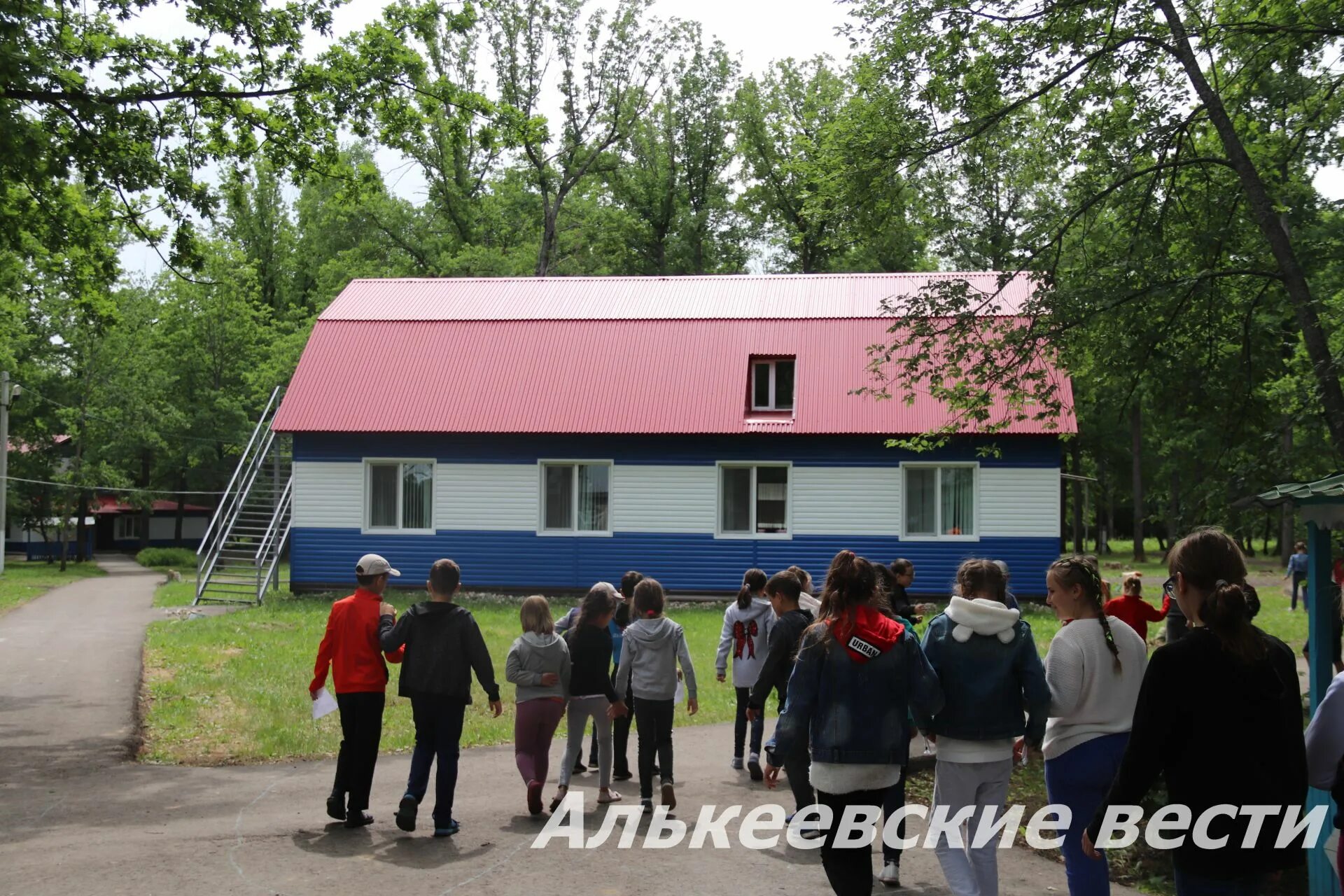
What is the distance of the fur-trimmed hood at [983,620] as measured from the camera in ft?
19.0

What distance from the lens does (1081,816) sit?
5652 millimetres

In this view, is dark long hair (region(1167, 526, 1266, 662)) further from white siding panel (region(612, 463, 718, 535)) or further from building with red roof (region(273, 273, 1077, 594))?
white siding panel (region(612, 463, 718, 535))

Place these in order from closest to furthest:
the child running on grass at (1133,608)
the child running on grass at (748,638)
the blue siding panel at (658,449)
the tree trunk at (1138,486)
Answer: the child running on grass at (748,638)
the child running on grass at (1133,608)
the blue siding panel at (658,449)
the tree trunk at (1138,486)

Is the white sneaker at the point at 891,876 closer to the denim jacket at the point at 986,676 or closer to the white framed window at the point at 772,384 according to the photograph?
the denim jacket at the point at 986,676

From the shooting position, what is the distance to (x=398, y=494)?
2656cm

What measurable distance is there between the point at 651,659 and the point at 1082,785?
142 inches

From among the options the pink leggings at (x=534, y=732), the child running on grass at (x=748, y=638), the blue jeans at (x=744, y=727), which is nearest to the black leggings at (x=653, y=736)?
the pink leggings at (x=534, y=732)

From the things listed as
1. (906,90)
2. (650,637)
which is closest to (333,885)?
(650,637)

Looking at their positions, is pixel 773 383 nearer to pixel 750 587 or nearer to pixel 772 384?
pixel 772 384

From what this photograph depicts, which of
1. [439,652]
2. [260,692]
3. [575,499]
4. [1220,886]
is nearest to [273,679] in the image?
[260,692]

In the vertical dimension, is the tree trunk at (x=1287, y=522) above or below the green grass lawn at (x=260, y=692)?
above

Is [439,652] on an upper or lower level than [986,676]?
lower

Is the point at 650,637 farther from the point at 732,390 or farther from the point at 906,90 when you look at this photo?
the point at 732,390

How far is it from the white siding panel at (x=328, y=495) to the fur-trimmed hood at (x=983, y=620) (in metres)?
22.1
